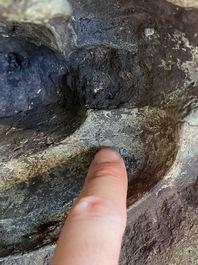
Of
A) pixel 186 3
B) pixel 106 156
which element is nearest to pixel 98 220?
pixel 106 156

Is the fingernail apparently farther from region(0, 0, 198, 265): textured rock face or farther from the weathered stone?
the weathered stone

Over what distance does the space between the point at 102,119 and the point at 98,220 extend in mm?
190

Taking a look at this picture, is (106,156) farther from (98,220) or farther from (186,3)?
(186,3)

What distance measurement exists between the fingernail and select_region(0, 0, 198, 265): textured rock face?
0.08 feet

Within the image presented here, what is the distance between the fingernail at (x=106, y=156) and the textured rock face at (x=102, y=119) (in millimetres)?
23

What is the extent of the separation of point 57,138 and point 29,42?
0.57 ft

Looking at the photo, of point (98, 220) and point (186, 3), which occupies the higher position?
point (186, 3)

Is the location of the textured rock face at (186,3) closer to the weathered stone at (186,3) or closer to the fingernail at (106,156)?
the weathered stone at (186,3)

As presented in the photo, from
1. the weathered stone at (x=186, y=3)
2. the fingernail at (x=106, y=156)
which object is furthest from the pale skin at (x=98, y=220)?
the weathered stone at (x=186, y=3)

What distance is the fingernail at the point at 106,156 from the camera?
1.04 meters

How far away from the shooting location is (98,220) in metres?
0.94

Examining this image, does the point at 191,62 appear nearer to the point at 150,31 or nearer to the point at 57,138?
the point at 150,31

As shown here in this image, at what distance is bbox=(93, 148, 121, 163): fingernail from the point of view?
1.04 metres

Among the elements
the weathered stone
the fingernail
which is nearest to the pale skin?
the fingernail
